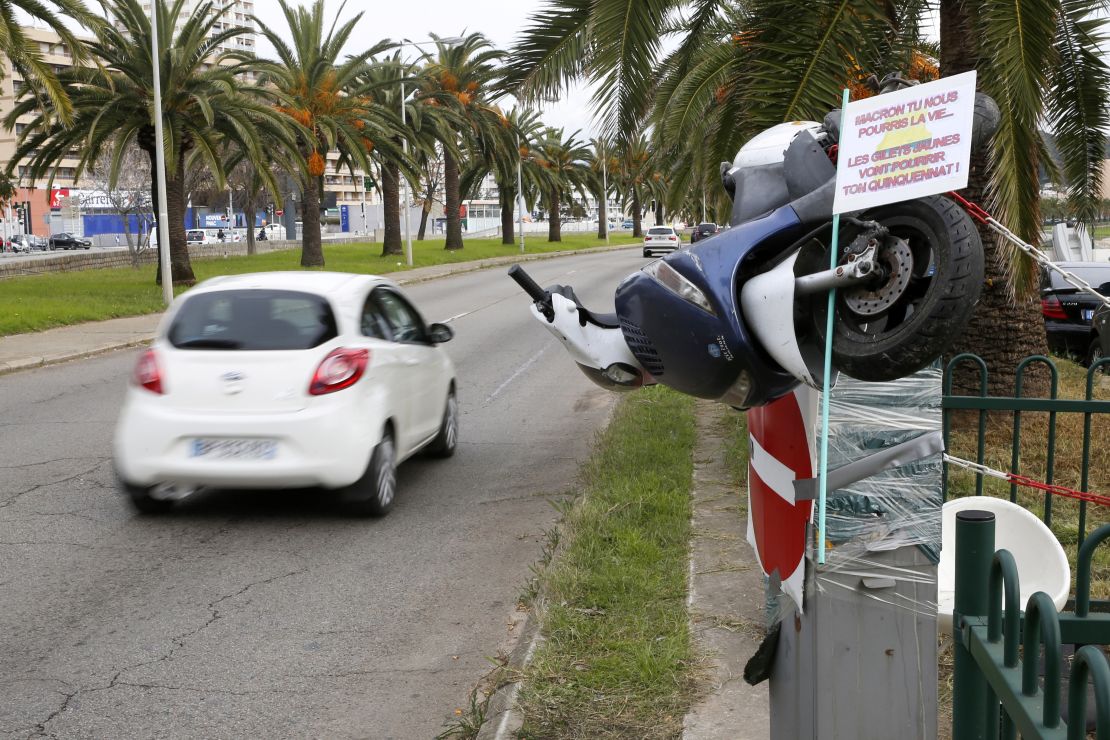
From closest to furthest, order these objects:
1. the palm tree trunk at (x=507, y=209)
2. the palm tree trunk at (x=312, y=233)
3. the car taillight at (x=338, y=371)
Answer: the car taillight at (x=338, y=371)
the palm tree trunk at (x=312, y=233)
the palm tree trunk at (x=507, y=209)

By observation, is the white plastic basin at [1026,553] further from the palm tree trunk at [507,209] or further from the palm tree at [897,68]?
the palm tree trunk at [507,209]

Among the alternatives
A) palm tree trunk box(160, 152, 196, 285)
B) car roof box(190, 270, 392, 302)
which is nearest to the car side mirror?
car roof box(190, 270, 392, 302)

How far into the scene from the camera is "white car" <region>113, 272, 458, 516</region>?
22.7 ft

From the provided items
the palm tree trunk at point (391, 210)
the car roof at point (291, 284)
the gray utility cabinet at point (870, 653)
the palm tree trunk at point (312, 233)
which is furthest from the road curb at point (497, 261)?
the gray utility cabinet at point (870, 653)

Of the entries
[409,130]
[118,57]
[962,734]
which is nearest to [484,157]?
[409,130]

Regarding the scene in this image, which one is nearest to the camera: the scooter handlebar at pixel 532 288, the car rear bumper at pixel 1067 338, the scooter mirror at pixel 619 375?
the scooter mirror at pixel 619 375

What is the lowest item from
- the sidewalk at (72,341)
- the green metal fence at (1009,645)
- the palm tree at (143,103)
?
the sidewalk at (72,341)

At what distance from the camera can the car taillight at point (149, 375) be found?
7051mm

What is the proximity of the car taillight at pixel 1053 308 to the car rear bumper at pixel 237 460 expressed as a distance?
10490 millimetres

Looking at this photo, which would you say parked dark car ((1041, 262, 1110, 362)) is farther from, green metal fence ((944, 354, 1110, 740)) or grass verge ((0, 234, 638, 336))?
grass verge ((0, 234, 638, 336))

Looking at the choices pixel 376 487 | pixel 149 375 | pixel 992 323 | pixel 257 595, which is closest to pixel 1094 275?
pixel 992 323

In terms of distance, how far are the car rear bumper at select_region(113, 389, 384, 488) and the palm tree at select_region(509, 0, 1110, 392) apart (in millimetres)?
3130

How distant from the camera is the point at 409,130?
1430 inches

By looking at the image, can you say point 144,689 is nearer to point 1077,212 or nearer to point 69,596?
point 69,596
